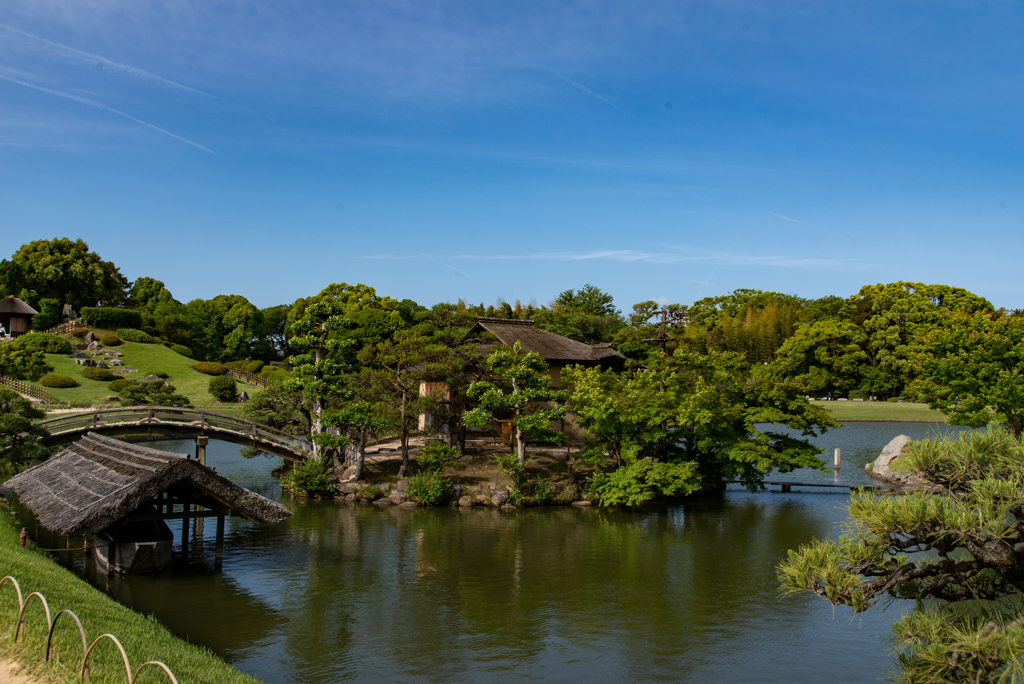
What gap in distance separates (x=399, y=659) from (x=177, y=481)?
673 centimetres

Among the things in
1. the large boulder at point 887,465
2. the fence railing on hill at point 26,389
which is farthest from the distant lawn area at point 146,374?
the large boulder at point 887,465

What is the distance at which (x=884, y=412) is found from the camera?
58281mm

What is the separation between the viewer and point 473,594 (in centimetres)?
1639

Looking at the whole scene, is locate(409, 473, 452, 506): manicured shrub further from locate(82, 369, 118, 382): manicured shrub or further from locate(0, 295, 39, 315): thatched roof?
locate(0, 295, 39, 315): thatched roof

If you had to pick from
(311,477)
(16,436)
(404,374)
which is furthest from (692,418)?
(16,436)

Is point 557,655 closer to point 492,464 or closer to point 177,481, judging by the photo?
point 177,481

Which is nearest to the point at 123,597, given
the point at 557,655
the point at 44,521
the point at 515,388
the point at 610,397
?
the point at 44,521

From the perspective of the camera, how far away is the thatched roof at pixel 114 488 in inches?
561

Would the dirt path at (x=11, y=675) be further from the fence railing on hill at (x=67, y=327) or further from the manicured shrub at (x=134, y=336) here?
the fence railing on hill at (x=67, y=327)

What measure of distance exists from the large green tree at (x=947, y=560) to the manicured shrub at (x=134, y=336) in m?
60.9

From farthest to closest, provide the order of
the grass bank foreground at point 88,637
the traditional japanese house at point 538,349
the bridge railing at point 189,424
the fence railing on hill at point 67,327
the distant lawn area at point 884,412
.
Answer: the distant lawn area at point 884,412 < the fence railing on hill at point 67,327 < the traditional japanese house at point 538,349 < the bridge railing at point 189,424 < the grass bank foreground at point 88,637

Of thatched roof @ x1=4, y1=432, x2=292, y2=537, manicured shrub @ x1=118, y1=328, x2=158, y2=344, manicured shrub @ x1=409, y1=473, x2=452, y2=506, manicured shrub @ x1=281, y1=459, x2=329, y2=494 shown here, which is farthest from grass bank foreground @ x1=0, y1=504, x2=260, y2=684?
manicured shrub @ x1=118, y1=328, x2=158, y2=344

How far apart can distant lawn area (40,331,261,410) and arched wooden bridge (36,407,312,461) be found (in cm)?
1752

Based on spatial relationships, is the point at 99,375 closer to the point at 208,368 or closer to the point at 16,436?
the point at 208,368
